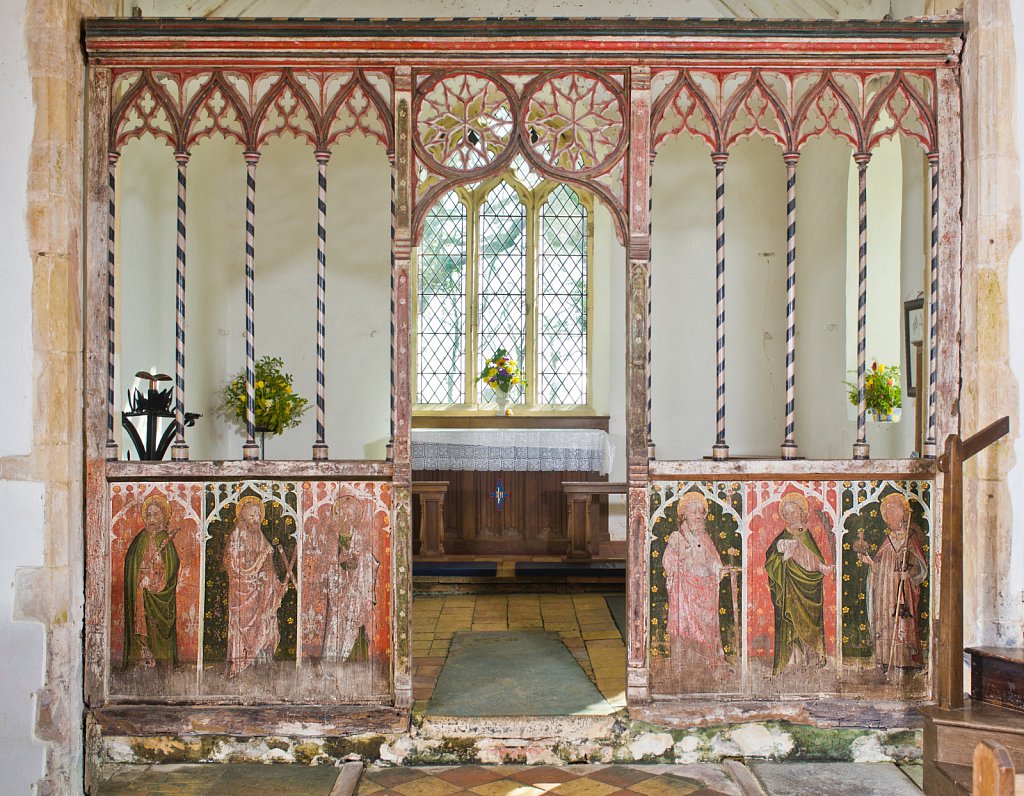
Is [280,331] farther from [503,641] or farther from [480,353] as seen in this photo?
[503,641]

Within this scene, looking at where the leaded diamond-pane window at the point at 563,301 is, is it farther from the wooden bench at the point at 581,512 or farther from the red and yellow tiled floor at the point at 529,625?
the red and yellow tiled floor at the point at 529,625

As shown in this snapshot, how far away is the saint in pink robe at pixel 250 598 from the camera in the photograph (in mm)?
3883

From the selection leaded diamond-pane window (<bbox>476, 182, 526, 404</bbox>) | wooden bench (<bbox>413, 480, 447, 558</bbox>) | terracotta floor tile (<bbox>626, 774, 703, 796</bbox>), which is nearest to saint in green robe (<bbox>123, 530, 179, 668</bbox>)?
terracotta floor tile (<bbox>626, 774, 703, 796</bbox>)

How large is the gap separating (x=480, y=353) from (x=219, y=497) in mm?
4989

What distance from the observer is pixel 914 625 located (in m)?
3.88

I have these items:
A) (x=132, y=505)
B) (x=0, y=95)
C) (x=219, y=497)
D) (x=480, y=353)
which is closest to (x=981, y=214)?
(x=219, y=497)

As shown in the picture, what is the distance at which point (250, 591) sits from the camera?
12.8 feet

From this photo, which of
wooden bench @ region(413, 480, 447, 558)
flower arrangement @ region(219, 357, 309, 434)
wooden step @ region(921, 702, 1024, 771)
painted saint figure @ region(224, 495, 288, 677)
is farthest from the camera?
wooden bench @ region(413, 480, 447, 558)

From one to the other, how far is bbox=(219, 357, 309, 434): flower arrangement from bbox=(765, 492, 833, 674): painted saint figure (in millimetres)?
4416

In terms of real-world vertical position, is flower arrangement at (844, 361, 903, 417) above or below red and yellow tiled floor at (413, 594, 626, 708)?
above

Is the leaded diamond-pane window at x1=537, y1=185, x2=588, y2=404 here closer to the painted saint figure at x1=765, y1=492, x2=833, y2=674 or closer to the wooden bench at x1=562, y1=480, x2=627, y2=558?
the wooden bench at x1=562, y1=480, x2=627, y2=558

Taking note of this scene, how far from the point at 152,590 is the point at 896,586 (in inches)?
123

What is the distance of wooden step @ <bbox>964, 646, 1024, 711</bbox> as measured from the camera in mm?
3400

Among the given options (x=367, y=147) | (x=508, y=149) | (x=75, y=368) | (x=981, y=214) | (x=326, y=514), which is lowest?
(x=326, y=514)
